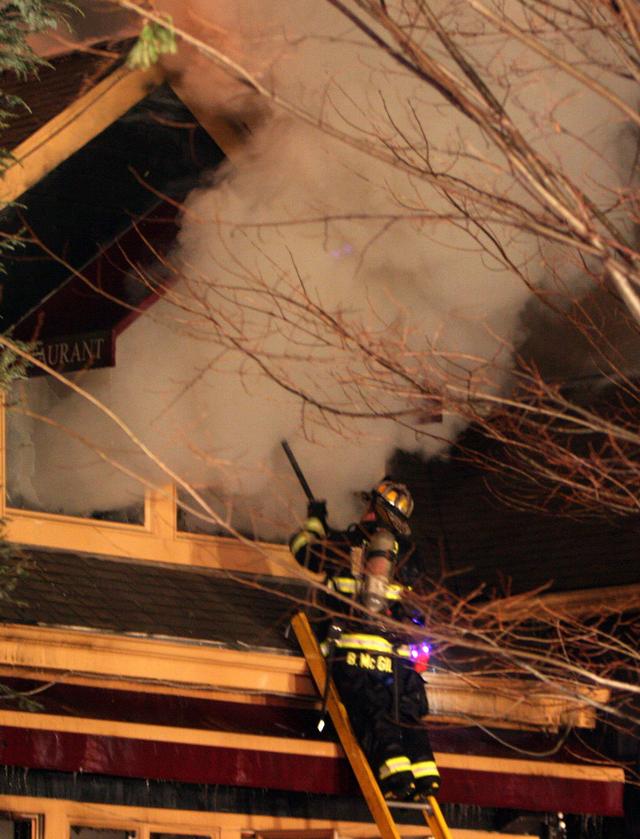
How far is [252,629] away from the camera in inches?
356

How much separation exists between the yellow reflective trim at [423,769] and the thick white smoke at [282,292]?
1840 mm

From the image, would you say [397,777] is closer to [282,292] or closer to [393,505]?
[393,505]

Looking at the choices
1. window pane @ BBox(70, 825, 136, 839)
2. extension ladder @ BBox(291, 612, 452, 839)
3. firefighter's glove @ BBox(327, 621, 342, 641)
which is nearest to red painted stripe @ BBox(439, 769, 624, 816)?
extension ladder @ BBox(291, 612, 452, 839)

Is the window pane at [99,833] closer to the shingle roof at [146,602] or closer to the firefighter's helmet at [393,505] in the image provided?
the shingle roof at [146,602]

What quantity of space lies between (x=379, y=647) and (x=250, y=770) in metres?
1.01

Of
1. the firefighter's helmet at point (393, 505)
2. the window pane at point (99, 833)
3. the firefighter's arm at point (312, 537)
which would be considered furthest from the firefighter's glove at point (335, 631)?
the window pane at point (99, 833)

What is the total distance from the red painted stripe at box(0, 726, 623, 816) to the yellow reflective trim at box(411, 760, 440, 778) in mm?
335

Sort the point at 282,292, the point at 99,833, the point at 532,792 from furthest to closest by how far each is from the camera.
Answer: the point at 282,292, the point at 532,792, the point at 99,833

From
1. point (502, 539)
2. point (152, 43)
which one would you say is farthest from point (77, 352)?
point (152, 43)

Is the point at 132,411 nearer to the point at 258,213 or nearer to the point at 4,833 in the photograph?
the point at 258,213

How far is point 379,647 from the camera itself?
8594 millimetres

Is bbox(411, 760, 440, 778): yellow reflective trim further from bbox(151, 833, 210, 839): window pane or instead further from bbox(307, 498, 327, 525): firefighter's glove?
bbox(307, 498, 327, 525): firefighter's glove

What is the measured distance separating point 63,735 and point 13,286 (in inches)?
117

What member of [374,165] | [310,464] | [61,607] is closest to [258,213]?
[374,165]
